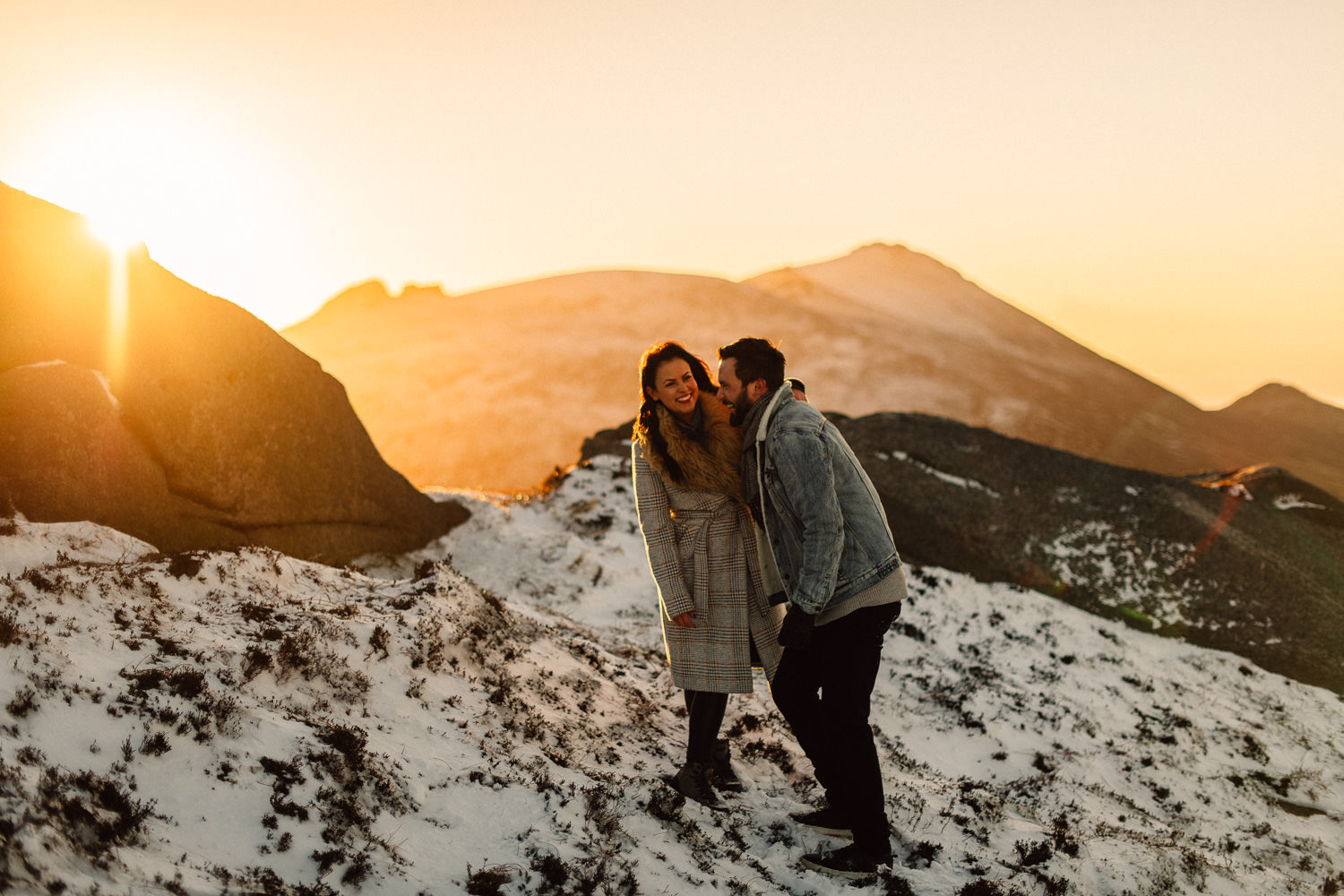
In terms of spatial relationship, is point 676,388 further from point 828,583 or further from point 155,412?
point 155,412

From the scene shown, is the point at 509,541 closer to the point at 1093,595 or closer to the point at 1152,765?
the point at 1152,765

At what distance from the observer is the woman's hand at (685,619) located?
15.3ft

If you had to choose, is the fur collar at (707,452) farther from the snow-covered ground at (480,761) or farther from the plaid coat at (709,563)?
the snow-covered ground at (480,761)

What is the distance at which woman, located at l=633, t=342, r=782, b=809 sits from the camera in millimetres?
4633

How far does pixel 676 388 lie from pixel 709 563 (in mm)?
1121

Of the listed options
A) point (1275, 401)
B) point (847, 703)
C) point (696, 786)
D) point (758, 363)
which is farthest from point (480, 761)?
point (1275, 401)

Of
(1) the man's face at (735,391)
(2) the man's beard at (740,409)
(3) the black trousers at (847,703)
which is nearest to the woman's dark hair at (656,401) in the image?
(1) the man's face at (735,391)

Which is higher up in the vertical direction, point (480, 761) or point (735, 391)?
point (735, 391)

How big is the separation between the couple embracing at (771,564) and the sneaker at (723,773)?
0.38m

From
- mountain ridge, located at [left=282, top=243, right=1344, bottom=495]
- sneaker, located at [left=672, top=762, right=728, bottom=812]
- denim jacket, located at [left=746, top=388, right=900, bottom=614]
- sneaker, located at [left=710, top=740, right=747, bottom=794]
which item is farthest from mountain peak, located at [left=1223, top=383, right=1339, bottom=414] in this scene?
sneaker, located at [left=672, top=762, right=728, bottom=812]

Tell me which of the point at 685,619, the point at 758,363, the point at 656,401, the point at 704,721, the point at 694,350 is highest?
the point at 694,350

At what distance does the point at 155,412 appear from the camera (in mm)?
7887

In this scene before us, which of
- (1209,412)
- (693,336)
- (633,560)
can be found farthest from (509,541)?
(1209,412)

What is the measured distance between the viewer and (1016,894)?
454 cm
